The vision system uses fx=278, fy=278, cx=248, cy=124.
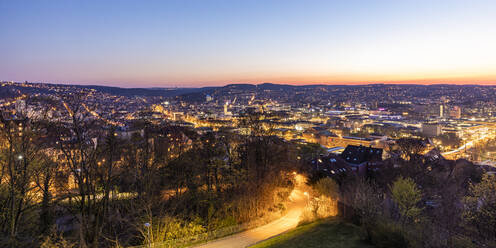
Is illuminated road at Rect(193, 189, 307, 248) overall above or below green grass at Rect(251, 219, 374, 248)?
below

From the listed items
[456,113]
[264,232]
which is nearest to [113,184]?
[264,232]


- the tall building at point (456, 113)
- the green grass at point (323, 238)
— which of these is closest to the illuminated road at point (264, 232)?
the green grass at point (323, 238)

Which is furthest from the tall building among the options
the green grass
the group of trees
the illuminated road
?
the green grass

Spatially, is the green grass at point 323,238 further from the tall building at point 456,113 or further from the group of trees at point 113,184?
the tall building at point 456,113

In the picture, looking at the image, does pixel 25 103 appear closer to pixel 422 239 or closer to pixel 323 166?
pixel 422 239

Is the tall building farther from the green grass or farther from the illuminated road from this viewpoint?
the green grass
